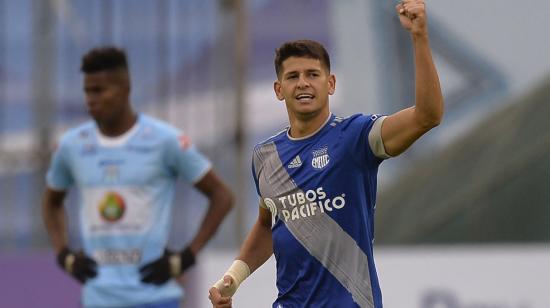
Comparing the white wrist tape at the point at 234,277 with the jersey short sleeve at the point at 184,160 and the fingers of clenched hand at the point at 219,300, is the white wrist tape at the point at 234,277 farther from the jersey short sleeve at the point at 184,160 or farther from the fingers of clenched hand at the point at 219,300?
the jersey short sleeve at the point at 184,160

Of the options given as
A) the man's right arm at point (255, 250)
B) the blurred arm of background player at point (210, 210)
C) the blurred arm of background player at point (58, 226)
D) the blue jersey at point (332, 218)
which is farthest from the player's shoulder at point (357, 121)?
the blurred arm of background player at point (58, 226)

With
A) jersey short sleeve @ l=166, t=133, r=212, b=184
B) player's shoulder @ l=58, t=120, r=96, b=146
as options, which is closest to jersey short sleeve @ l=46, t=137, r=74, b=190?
player's shoulder @ l=58, t=120, r=96, b=146

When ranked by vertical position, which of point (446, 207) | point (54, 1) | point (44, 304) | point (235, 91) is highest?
point (54, 1)

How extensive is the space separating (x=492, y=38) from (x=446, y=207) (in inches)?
54.0

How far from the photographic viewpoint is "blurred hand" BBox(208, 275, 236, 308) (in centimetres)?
496

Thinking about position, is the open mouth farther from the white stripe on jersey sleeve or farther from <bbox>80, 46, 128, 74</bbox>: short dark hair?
<bbox>80, 46, 128, 74</bbox>: short dark hair

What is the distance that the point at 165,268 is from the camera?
6879 mm

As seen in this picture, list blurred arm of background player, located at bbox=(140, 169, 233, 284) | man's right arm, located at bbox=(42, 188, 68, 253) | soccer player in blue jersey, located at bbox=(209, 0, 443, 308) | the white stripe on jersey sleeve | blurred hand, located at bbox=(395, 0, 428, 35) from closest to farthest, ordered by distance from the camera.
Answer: blurred hand, located at bbox=(395, 0, 428, 35) → the white stripe on jersey sleeve → soccer player in blue jersey, located at bbox=(209, 0, 443, 308) → blurred arm of background player, located at bbox=(140, 169, 233, 284) → man's right arm, located at bbox=(42, 188, 68, 253)

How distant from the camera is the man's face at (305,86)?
4871mm

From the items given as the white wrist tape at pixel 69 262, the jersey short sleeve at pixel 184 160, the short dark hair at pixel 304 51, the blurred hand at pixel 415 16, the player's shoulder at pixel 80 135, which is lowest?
the white wrist tape at pixel 69 262

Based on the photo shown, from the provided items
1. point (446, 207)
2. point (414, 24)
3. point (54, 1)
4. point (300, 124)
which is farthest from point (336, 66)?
point (414, 24)

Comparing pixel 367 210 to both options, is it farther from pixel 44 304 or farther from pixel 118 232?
pixel 44 304

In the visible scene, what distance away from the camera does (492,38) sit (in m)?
10.1

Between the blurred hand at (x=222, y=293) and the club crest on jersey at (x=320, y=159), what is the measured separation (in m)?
0.58
